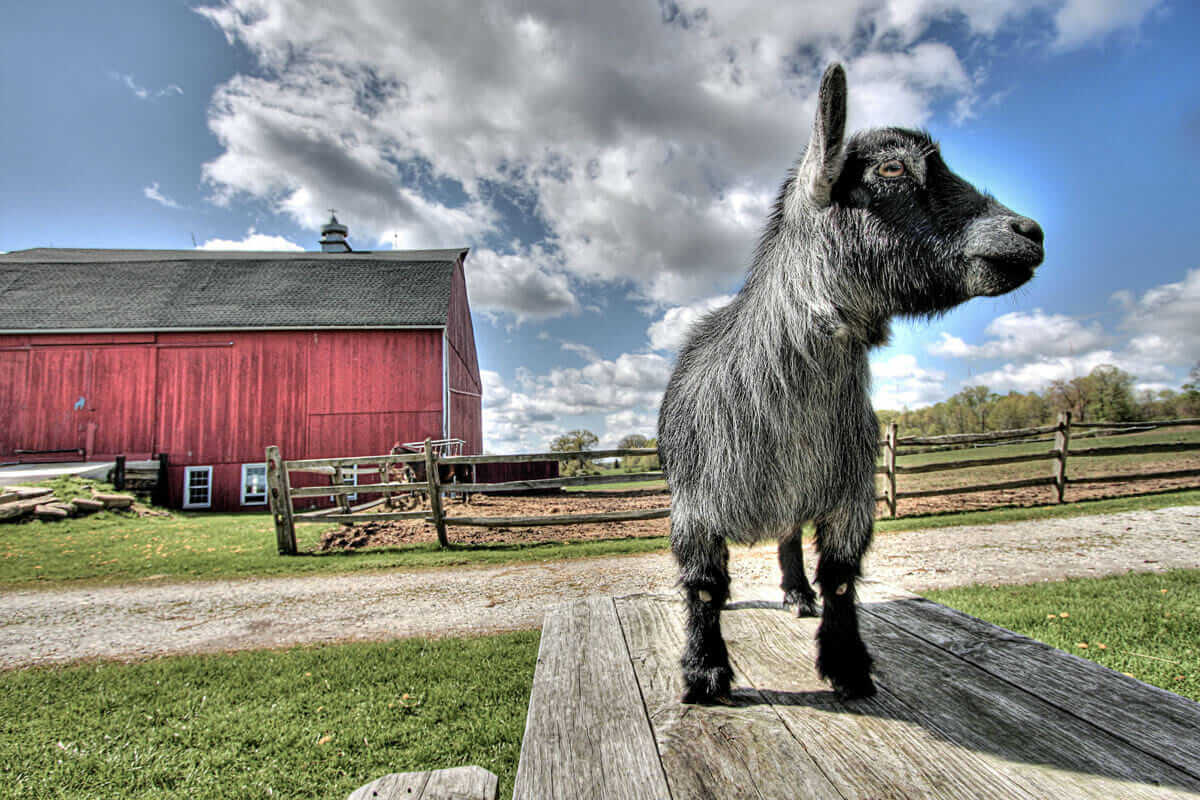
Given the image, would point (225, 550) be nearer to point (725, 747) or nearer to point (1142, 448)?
point (725, 747)

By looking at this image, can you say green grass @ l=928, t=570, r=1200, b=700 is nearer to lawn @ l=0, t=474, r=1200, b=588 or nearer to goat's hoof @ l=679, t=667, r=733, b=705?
goat's hoof @ l=679, t=667, r=733, b=705

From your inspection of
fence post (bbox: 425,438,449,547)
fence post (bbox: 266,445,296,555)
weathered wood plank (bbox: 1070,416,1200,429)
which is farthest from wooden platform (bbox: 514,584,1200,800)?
weathered wood plank (bbox: 1070,416,1200,429)

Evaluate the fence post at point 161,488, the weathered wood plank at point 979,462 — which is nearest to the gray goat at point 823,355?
the weathered wood plank at point 979,462

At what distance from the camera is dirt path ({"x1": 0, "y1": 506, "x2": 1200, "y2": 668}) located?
575cm

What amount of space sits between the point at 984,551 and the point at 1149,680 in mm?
5336

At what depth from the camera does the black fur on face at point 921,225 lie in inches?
60.2

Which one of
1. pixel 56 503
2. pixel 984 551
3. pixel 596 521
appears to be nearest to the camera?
pixel 984 551

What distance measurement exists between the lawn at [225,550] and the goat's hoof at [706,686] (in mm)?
7347

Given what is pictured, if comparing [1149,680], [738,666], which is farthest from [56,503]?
[1149,680]

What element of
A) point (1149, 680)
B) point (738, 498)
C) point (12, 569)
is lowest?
point (12, 569)

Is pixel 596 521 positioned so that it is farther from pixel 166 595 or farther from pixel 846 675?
pixel 846 675

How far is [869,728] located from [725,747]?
503 millimetres

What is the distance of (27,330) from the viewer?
1917cm

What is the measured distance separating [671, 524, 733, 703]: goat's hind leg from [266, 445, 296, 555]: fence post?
990cm
